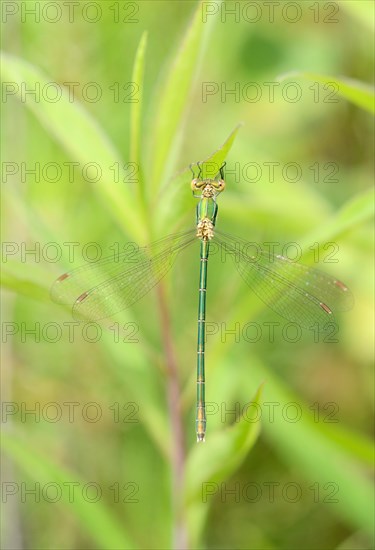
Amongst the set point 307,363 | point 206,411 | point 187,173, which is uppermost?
point 187,173

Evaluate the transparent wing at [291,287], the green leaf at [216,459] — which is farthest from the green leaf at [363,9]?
the green leaf at [216,459]

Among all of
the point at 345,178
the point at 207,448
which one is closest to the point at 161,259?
the point at 207,448

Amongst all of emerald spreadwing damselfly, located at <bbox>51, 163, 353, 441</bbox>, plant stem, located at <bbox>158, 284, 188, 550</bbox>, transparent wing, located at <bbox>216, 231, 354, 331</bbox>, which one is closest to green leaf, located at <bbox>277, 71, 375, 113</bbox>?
emerald spreadwing damselfly, located at <bbox>51, 163, 353, 441</bbox>

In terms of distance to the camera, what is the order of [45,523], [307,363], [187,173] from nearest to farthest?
[187,173] < [45,523] < [307,363]

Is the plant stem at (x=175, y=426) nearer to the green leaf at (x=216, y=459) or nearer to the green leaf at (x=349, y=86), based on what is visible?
the green leaf at (x=216, y=459)

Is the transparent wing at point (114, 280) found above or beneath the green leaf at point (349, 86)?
beneath

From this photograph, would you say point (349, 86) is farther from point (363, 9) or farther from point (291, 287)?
point (291, 287)

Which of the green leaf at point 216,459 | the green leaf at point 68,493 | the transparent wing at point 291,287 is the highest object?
the transparent wing at point 291,287

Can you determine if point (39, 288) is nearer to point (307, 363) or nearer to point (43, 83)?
point (43, 83)
